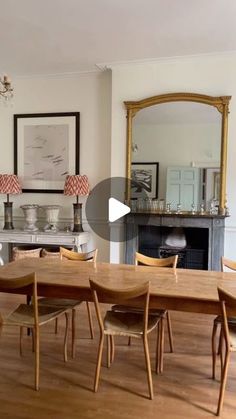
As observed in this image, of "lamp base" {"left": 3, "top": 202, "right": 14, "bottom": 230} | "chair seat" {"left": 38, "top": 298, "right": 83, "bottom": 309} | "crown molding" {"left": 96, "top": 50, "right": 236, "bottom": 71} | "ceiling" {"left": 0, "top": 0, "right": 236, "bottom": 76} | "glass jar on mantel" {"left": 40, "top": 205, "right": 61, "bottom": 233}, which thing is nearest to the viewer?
"chair seat" {"left": 38, "top": 298, "right": 83, "bottom": 309}

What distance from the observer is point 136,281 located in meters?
2.71

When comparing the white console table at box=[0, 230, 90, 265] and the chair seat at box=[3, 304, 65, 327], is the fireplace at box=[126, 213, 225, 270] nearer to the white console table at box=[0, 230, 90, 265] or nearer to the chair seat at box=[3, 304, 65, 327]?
the white console table at box=[0, 230, 90, 265]

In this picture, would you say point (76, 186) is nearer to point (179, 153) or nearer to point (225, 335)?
point (179, 153)

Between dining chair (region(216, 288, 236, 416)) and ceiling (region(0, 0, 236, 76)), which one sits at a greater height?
ceiling (region(0, 0, 236, 76))

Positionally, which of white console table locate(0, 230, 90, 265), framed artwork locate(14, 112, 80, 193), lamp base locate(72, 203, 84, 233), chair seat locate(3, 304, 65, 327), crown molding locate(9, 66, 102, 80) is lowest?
chair seat locate(3, 304, 65, 327)

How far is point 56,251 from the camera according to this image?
203 inches

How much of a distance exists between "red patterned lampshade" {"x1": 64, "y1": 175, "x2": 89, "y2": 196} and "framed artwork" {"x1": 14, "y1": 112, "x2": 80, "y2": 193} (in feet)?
1.16

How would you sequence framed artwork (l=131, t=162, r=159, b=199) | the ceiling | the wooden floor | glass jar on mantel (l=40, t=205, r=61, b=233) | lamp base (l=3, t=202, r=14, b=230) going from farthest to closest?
lamp base (l=3, t=202, r=14, b=230) → glass jar on mantel (l=40, t=205, r=61, b=233) → framed artwork (l=131, t=162, r=159, b=199) → the ceiling → the wooden floor

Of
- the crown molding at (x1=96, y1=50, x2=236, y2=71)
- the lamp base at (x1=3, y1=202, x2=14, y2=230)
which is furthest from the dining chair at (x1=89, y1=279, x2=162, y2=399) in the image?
the crown molding at (x1=96, y1=50, x2=236, y2=71)

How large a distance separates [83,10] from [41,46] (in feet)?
3.57

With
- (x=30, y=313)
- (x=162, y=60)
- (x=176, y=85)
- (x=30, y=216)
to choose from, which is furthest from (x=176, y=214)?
(x=30, y=313)

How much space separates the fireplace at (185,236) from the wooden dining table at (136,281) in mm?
1608
